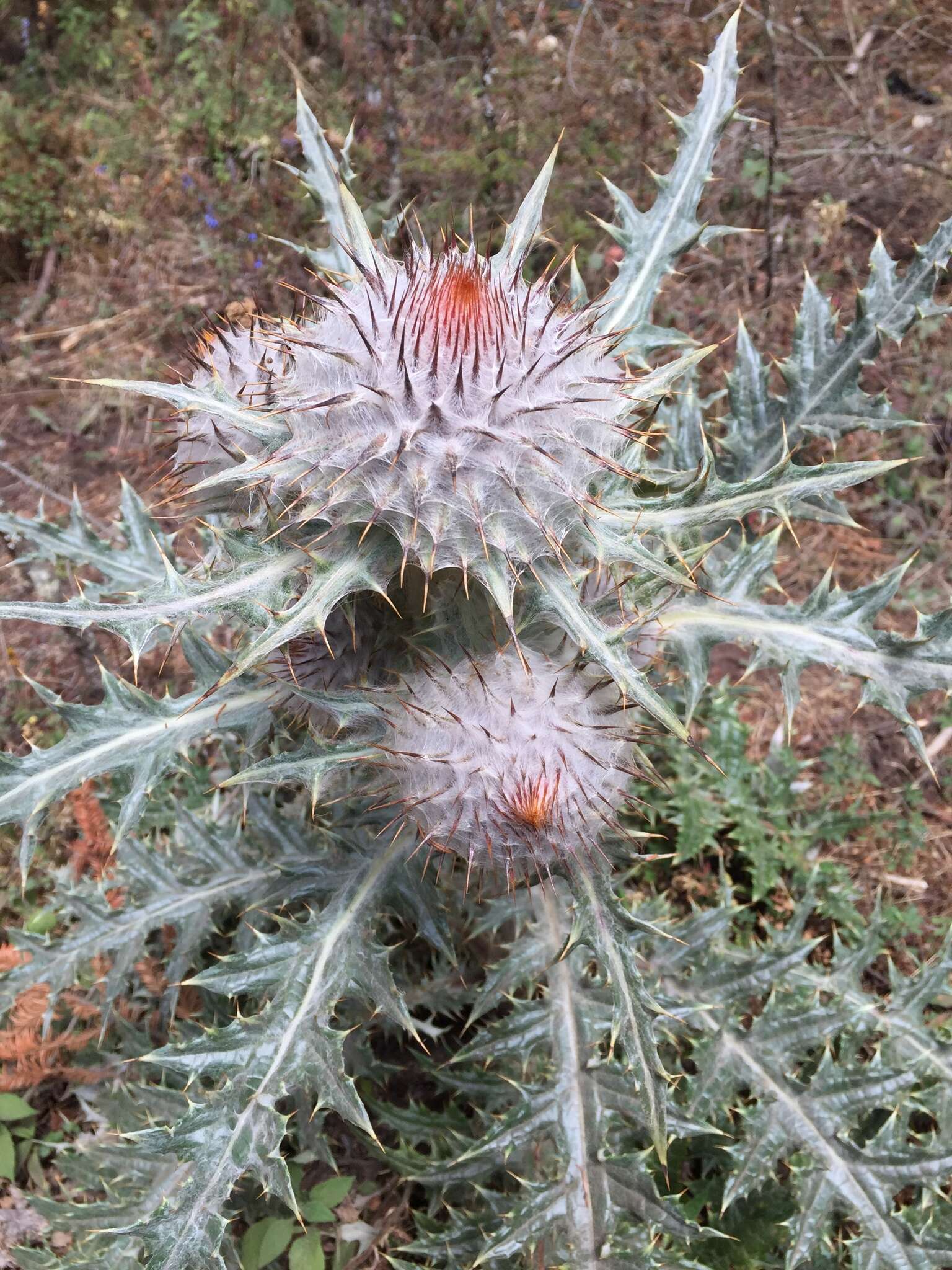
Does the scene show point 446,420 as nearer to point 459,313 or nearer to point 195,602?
point 459,313

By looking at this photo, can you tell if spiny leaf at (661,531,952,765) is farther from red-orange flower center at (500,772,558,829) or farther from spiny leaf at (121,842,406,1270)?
spiny leaf at (121,842,406,1270)

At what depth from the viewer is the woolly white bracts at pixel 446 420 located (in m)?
1.77

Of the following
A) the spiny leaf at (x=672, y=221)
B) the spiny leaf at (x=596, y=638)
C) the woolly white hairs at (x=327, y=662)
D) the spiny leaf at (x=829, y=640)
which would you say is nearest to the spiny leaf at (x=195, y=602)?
the woolly white hairs at (x=327, y=662)

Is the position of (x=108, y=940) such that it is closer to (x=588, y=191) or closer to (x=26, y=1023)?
(x=26, y=1023)

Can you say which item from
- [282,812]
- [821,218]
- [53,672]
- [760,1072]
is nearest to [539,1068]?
[760,1072]

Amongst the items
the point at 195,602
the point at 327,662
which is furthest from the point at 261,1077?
the point at 195,602

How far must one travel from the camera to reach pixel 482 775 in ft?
6.30

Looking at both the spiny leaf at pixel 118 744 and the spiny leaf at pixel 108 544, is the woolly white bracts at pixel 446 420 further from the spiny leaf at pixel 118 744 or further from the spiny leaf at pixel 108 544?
the spiny leaf at pixel 108 544

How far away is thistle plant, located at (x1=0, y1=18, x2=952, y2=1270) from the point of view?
187 centimetres

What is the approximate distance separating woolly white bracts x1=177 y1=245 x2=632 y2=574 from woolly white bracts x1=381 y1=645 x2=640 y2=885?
351mm

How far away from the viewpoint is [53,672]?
454cm

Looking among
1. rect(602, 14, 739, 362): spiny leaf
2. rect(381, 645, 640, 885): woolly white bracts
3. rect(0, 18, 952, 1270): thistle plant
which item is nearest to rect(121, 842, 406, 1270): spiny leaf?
rect(0, 18, 952, 1270): thistle plant

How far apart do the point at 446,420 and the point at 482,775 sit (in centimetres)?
74

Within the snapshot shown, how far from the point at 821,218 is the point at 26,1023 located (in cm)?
560
